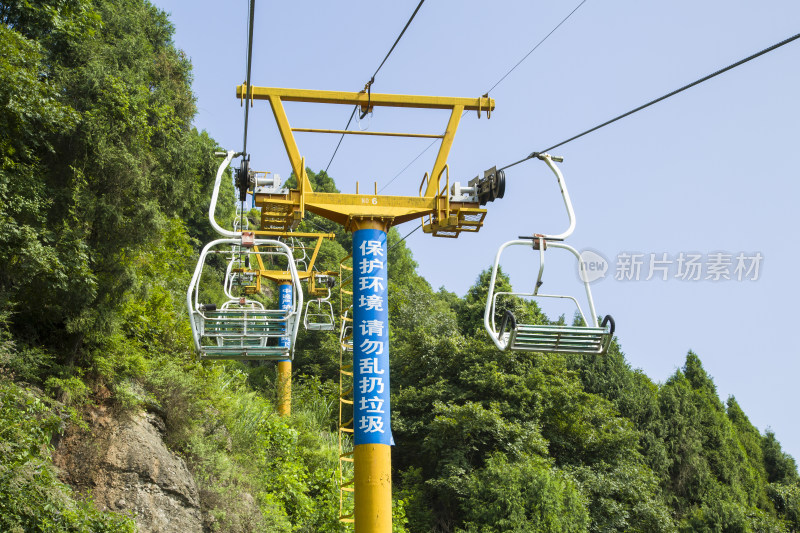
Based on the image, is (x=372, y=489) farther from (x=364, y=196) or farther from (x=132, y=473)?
(x=132, y=473)

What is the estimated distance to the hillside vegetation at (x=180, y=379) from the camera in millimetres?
11477

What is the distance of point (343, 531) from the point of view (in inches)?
639

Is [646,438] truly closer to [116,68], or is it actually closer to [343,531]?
[343,531]

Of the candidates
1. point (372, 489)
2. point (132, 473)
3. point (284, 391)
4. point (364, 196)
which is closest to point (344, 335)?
point (284, 391)

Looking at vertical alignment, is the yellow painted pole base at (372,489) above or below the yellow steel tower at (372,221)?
below

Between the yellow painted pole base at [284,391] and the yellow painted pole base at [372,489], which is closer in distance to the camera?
the yellow painted pole base at [372,489]

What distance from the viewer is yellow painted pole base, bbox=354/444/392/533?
946cm

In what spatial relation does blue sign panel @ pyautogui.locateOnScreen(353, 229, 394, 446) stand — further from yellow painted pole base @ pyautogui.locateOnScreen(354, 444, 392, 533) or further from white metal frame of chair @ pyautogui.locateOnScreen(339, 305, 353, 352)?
white metal frame of chair @ pyautogui.locateOnScreen(339, 305, 353, 352)

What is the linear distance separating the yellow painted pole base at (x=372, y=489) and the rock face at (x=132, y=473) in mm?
4516

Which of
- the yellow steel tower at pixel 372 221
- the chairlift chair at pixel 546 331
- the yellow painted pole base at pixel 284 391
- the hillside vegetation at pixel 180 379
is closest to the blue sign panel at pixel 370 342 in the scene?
the yellow steel tower at pixel 372 221

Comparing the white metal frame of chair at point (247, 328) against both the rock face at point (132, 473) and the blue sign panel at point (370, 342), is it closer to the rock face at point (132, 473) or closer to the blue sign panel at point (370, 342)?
the blue sign panel at point (370, 342)

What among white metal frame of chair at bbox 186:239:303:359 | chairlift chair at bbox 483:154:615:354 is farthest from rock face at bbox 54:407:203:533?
chairlift chair at bbox 483:154:615:354

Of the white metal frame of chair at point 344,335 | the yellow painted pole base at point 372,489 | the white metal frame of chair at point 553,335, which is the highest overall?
the white metal frame of chair at point 344,335

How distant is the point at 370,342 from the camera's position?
10055 mm
